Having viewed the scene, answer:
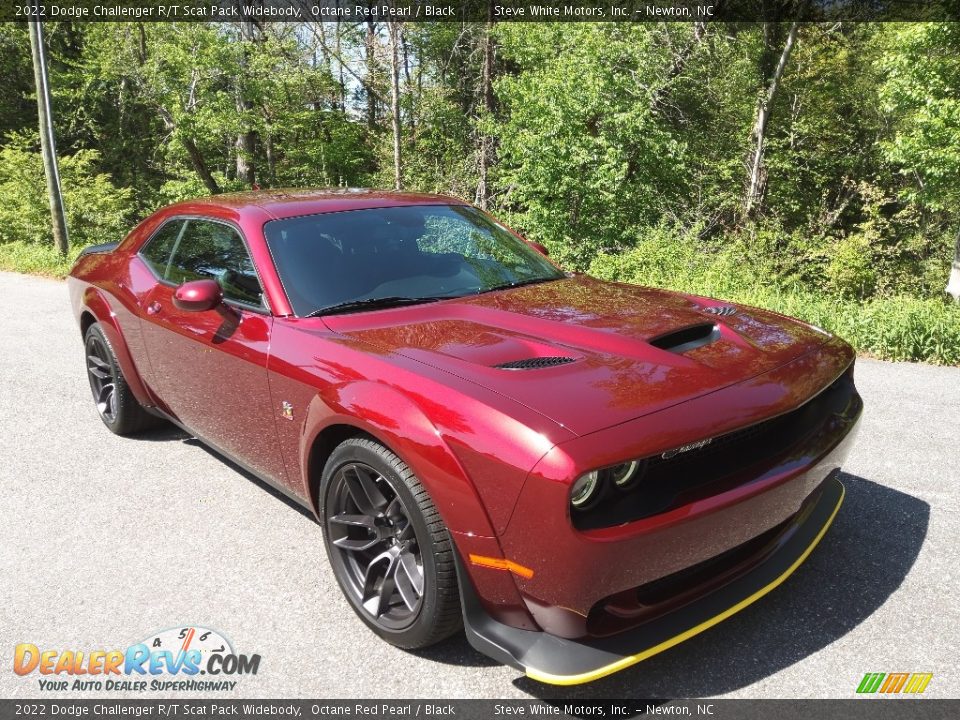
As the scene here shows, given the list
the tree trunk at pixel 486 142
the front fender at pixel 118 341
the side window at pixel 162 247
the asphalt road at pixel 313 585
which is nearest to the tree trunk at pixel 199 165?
the tree trunk at pixel 486 142

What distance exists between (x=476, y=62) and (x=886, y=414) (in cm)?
2232

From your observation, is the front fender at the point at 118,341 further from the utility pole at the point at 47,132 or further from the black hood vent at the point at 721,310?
the utility pole at the point at 47,132

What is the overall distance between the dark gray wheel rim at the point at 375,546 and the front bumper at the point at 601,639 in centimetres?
30

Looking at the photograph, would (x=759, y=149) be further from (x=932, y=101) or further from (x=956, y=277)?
(x=956, y=277)

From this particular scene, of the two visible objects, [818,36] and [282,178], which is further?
[282,178]

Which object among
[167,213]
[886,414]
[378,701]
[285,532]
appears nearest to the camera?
[378,701]

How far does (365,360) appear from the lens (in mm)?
2523

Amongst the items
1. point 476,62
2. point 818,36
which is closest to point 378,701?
point 476,62

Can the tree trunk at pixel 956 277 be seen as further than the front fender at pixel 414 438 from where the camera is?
Yes

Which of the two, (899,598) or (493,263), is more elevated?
(493,263)

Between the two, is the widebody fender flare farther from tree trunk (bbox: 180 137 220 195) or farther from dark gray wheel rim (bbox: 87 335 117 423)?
tree trunk (bbox: 180 137 220 195)

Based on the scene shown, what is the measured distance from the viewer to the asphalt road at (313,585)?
2.35m

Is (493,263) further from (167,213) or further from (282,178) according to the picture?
(282,178)

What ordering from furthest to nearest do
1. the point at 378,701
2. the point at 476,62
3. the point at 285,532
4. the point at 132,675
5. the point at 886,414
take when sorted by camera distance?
the point at 476,62
the point at 886,414
the point at 285,532
the point at 132,675
the point at 378,701
